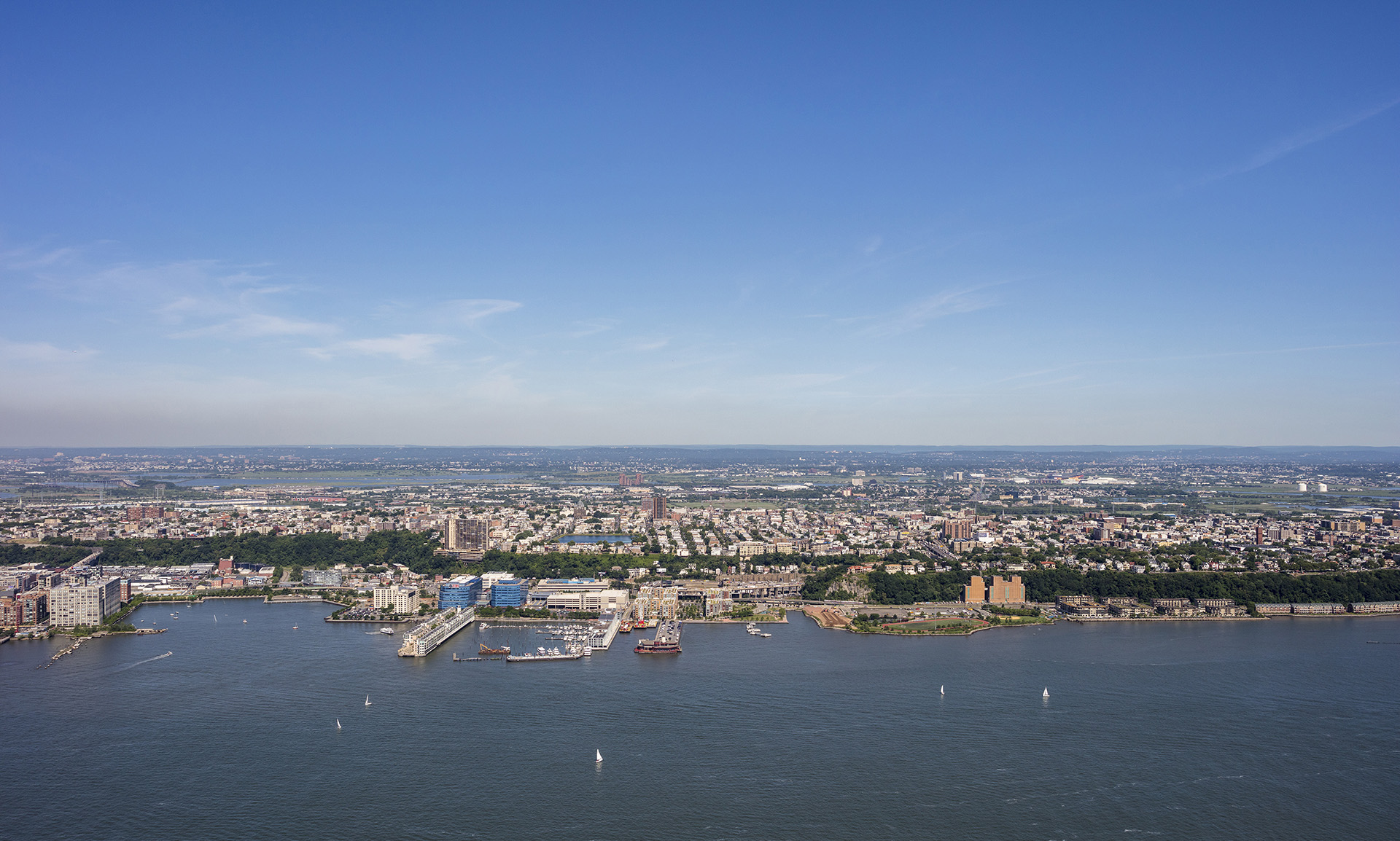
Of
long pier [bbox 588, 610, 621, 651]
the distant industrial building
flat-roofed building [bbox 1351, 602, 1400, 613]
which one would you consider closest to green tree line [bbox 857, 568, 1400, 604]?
flat-roofed building [bbox 1351, 602, 1400, 613]

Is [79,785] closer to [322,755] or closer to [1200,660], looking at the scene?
[322,755]

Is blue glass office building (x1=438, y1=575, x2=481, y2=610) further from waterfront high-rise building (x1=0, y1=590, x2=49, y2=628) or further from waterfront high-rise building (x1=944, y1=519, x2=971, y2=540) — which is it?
waterfront high-rise building (x1=944, y1=519, x2=971, y2=540)

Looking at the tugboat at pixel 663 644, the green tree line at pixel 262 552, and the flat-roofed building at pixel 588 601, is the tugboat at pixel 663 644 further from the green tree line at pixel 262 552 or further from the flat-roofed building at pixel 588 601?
the green tree line at pixel 262 552

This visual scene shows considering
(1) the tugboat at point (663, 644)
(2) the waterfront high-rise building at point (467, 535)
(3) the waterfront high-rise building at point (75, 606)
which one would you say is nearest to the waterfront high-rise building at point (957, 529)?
(2) the waterfront high-rise building at point (467, 535)

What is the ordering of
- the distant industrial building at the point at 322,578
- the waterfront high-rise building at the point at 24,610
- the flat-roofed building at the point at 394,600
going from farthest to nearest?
the distant industrial building at the point at 322,578, the flat-roofed building at the point at 394,600, the waterfront high-rise building at the point at 24,610

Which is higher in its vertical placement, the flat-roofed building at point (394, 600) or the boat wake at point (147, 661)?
the flat-roofed building at point (394, 600)

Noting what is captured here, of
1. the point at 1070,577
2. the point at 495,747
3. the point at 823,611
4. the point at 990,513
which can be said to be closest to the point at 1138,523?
the point at 990,513

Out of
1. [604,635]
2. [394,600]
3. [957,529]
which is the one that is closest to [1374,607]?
[957,529]
